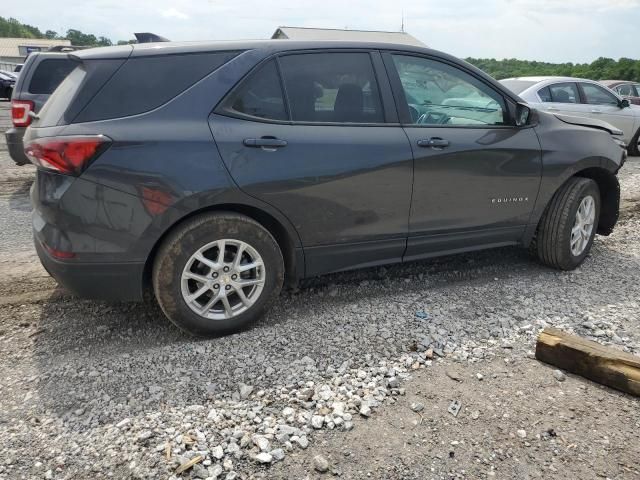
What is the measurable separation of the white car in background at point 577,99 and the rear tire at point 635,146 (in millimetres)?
28

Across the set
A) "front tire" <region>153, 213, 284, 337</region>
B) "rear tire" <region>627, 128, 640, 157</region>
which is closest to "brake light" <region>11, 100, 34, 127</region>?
"front tire" <region>153, 213, 284, 337</region>

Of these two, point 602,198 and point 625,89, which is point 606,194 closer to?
point 602,198

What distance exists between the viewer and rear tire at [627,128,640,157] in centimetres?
1171

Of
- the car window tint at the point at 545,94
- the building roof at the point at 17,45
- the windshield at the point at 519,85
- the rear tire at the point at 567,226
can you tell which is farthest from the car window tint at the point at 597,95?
the building roof at the point at 17,45

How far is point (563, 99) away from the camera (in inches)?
397

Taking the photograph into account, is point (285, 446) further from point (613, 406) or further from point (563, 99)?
point (563, 99)

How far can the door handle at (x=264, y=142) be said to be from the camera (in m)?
3.23

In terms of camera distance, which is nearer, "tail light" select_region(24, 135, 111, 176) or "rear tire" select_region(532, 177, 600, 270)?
"tail light" select_region(24, 135, 111, 176)

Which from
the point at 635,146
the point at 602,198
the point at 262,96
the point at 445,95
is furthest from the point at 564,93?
the point at 262,96

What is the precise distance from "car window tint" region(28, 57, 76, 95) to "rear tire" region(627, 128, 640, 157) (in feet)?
36.8

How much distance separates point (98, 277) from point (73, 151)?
2.36 ft

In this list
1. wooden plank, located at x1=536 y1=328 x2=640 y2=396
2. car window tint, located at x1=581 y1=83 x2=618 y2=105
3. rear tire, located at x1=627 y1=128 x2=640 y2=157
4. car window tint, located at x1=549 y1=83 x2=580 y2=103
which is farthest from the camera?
rear tire, located at x1=627 y1=128 x2=640 y2=157

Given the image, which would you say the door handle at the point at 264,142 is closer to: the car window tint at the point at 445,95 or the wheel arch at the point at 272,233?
the wheel arch at the point at 272,233

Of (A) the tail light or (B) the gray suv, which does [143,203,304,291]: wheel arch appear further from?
(A) the tail light
